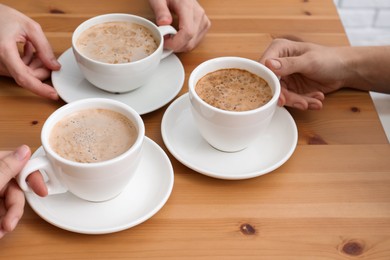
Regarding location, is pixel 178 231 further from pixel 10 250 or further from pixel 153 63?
pixel 153 63

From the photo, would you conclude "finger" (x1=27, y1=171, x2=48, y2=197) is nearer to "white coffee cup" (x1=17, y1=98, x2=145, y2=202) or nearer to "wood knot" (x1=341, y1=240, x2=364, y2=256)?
"white coffee cup" (x1=17, y1=98, x2=145, y2=202)

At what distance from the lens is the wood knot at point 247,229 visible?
2.76 feet

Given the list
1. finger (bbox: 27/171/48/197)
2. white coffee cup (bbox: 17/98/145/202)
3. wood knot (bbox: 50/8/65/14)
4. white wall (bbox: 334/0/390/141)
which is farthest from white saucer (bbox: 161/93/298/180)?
white wall (bbox: 334/0/390/141)

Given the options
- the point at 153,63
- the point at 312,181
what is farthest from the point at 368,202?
the point at 153,63

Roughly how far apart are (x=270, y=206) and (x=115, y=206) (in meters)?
0.25

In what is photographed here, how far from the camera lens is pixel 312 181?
0.94m

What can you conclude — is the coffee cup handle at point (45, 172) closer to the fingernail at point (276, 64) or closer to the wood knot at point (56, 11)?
the fingernail at point (276, 64)

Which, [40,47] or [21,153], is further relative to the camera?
[40,47]

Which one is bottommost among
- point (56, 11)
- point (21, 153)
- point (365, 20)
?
point (365, 20)

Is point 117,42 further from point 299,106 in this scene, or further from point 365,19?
point 365,19

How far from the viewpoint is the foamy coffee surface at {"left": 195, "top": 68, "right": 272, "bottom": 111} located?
95 centimetres

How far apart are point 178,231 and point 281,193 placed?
19 centimetres

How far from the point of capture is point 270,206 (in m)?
0.89

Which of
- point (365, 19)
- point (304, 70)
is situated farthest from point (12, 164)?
point (365, 19)
